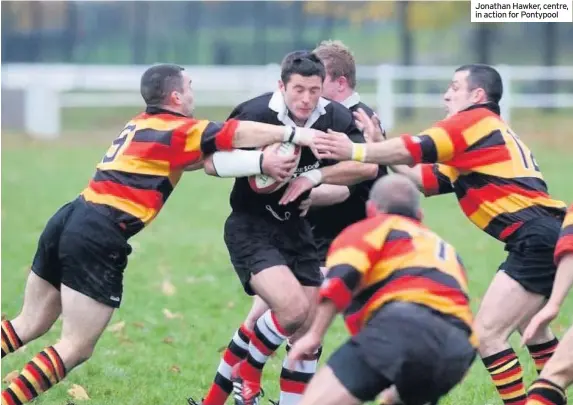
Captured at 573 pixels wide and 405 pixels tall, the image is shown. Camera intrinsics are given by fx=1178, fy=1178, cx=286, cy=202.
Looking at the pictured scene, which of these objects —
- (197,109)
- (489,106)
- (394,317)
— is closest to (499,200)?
(489,106)

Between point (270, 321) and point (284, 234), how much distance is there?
0.55 m

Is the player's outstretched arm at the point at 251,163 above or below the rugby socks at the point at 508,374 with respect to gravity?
above

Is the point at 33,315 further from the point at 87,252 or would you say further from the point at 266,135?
the point at 266,135

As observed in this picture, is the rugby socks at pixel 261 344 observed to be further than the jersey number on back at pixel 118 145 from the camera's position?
Yes

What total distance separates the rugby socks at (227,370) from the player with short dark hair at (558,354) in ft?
6.83

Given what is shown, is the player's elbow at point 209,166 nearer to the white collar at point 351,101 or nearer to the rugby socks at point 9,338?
the white collar at point 351,101

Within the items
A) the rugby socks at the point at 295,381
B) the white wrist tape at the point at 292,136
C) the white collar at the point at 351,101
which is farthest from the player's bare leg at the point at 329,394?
the white collar at the point at 351,101

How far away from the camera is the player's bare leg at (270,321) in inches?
271

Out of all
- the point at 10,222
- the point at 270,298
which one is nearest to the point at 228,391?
the point at 270,298

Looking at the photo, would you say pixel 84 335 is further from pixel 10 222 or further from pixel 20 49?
pixel 20 49

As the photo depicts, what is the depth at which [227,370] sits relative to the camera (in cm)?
756

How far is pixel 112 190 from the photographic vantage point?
684cm

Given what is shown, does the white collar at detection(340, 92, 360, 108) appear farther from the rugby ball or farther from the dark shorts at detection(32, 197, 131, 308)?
the dark shorts at detection(32, 197, 131, 308)

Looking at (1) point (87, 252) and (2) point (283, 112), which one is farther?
(2) point (283, 112)
